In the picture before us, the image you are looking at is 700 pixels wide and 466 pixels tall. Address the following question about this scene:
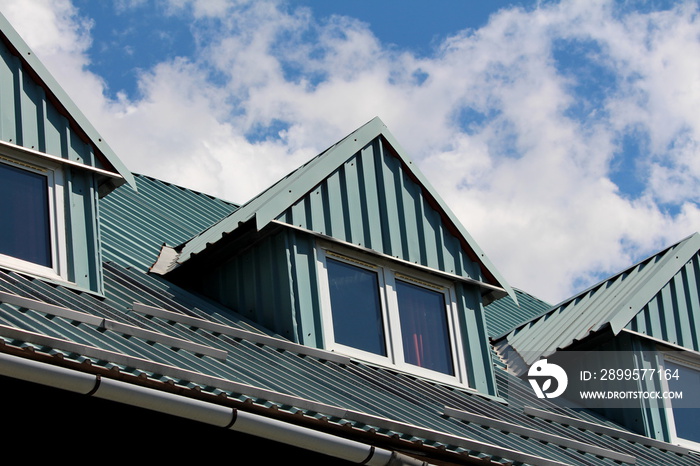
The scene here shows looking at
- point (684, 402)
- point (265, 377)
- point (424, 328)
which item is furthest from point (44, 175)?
point (684, 402)

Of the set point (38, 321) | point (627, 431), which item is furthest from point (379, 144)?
point (38, 321)

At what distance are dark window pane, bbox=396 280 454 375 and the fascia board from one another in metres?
3.33

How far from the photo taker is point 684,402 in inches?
541

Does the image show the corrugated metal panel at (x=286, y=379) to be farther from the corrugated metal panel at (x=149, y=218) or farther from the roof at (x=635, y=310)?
the roof at (x=635, y=310)

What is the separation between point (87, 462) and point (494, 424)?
4383mm

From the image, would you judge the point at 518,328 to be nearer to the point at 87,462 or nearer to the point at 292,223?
the point at 292,223

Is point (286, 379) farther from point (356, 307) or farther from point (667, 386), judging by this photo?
point (667, 386)

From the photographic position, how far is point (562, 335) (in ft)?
46.4

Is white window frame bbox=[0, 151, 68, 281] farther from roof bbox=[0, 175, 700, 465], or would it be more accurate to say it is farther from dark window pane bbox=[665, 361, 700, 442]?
dark window pane bbox=[665, 361, 700, 442]

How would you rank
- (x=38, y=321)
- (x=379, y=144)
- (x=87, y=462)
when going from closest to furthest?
(x=87, y=462)
(x=38, y=321)
(x=379, y=144)

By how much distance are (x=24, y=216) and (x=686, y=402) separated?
325 inches

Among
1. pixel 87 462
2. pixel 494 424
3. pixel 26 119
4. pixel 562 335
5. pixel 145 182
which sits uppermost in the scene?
pixel 145 182

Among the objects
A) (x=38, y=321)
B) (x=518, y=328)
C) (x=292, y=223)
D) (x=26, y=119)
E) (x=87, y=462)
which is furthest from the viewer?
(x=518, y=328)

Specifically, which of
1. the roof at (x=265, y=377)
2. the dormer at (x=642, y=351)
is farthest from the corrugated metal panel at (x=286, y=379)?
the dormer at (x=642, y=351)
